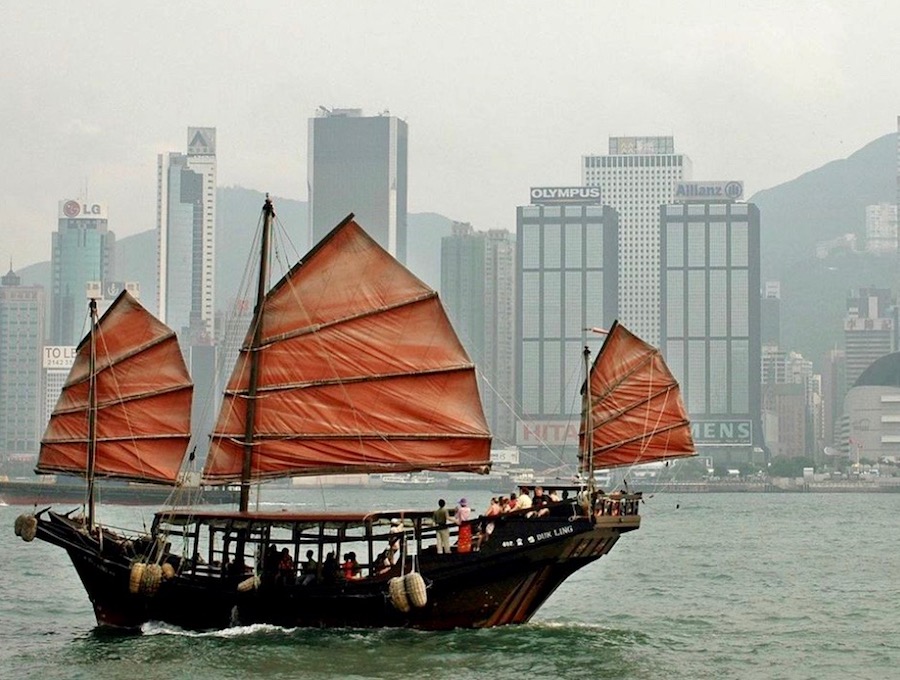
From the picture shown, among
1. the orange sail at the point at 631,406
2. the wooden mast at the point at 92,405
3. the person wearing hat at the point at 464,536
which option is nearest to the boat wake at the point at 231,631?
the person wearing hat at the point at 464,536

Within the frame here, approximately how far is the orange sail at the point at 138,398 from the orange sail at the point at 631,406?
905 cm

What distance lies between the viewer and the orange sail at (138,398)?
3359 cm

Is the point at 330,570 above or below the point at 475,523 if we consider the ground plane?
below

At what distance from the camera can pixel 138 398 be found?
33.6m

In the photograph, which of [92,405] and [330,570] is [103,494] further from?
[330,570]

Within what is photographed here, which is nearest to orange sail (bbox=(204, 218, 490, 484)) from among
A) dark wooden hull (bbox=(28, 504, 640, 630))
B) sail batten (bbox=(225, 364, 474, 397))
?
sail batten (bbox=(225, 364, 474, 397))

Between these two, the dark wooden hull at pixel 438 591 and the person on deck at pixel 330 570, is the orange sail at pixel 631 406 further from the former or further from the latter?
the person on deck at pixel 330 570

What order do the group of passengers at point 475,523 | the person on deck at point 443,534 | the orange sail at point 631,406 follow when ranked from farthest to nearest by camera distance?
the orange sail at point 631,406 < the group of passengers at point 475,523 < the person on deck at point 443,534

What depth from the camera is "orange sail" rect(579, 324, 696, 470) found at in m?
37.6

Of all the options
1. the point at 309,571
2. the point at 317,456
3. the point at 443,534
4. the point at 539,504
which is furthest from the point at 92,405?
the point at 539,504

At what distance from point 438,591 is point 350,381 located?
4.36 m

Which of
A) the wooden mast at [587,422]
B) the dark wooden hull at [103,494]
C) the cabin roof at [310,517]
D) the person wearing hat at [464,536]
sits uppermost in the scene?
the wooden mast at [587,422]

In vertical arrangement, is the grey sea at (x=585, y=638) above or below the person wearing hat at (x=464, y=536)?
below

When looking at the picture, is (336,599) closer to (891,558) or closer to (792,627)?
(792,627)
